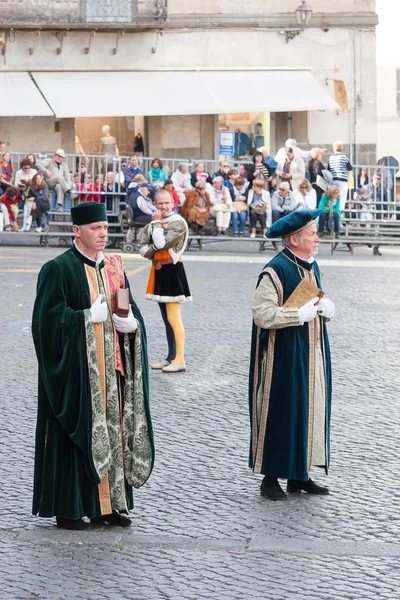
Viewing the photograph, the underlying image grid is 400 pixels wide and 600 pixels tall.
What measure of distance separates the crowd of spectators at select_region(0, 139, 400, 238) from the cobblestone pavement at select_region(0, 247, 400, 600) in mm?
12266

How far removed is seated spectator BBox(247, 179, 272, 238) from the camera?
25.4m

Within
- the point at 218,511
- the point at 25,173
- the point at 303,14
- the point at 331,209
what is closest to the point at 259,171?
Answer: the point at 331,209

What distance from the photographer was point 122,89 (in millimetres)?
32500

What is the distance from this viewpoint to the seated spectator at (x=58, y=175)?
25219mm

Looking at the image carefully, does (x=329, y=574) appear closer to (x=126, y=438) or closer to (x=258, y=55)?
(x=126, y=438)

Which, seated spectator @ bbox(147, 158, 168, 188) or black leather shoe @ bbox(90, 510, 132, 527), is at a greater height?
seated spectator @ bbox(147, 158, 168, 188)

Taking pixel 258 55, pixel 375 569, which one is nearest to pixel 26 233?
pixel 258 55

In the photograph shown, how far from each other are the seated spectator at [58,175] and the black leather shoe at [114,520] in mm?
18983

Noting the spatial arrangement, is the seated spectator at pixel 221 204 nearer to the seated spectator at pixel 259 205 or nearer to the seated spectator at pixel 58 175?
the seated spectator at pixel 259 205

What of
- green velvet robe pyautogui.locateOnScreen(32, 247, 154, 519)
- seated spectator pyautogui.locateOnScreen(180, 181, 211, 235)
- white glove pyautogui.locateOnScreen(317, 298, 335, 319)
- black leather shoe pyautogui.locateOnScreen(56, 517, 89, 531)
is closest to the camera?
green velvet robe pyautogui.locateOnScreen(32, 247, 154, 519)

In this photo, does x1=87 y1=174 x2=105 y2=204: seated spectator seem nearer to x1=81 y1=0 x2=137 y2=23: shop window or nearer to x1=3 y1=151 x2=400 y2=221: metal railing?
x1=3 y1=151 x2=400 y2=221: metal railing

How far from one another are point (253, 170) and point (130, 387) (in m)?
20.1

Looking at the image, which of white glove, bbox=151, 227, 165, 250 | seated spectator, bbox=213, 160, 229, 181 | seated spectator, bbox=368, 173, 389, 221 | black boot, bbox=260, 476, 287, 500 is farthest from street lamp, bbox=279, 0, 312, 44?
black boot, bbox=260, 476, 287, 500

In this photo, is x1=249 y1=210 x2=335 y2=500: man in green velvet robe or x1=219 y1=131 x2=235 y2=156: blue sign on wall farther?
x1=219 y1=131 x2=235 y2=156: blue sign on wall
